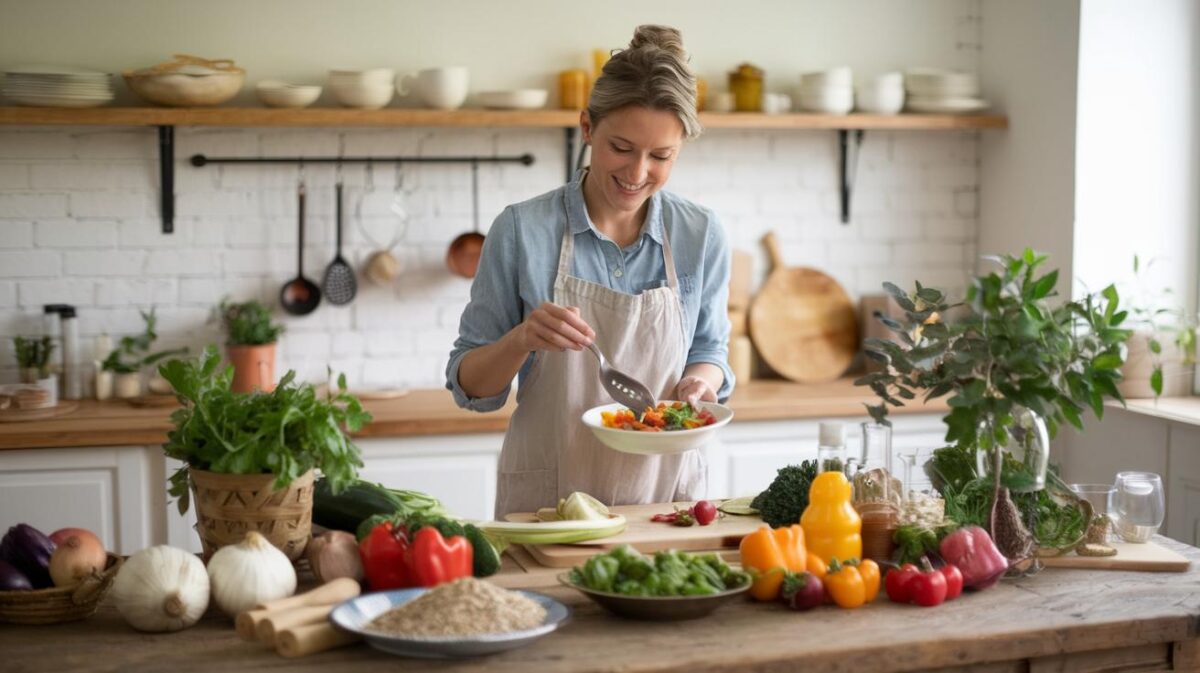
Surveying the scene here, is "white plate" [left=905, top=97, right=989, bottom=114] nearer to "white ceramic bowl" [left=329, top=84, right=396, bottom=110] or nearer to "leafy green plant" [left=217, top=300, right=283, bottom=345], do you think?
"white ceramic bowl" [left=329, top=84, right=396, bottom=110]

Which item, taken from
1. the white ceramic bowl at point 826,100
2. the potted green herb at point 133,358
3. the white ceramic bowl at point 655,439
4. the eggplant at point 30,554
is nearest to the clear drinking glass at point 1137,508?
the white ceramic bowl at point 655,439

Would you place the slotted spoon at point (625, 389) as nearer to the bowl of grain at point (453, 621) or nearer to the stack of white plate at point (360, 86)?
the bowl of grain at point (453, 621)

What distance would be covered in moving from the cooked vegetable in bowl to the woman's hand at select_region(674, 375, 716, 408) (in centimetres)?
16

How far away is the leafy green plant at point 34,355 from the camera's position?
443cm

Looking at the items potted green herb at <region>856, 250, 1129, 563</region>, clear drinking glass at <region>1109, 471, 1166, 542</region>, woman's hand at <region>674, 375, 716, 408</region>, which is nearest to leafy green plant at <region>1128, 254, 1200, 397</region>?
clear drinking glass at <region>1109, 471, 1166, 542</region>

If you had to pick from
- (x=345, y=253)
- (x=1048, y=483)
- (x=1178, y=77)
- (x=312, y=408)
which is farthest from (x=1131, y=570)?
(x=345, y=253)

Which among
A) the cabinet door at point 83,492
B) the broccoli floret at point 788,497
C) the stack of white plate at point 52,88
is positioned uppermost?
the stack of white plate at point 52,88

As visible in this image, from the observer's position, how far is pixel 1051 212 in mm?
4809

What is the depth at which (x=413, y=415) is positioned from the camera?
4.30 m

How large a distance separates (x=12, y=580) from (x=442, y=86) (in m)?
2.75

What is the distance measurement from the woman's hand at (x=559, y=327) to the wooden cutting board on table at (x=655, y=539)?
1.29 feet

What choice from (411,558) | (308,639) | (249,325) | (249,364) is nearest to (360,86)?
(249,325)

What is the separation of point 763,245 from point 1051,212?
42.9 inches

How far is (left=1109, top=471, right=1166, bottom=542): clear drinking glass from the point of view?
260 centimetres
